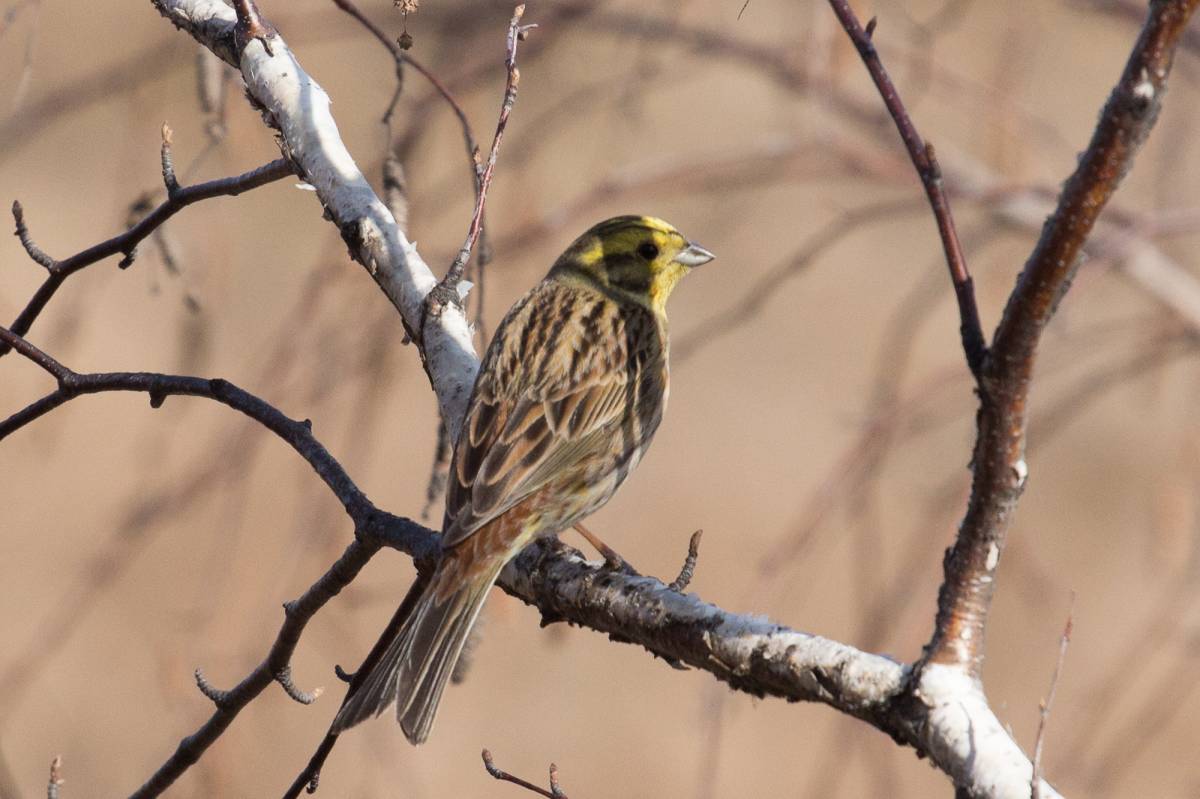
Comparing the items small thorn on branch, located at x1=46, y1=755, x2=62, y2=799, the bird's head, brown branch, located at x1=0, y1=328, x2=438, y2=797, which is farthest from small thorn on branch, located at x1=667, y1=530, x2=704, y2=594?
the bird's head

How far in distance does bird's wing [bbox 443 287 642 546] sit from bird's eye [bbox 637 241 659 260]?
23 centimetres

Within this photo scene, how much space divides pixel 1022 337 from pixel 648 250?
2965 millimetres

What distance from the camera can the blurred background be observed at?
4492 millimetres

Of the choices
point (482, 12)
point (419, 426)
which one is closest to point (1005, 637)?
point (419, 426)

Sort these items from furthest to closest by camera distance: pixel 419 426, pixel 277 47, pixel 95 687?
pixel 419 426
pixel 95 687
pixel 277 47

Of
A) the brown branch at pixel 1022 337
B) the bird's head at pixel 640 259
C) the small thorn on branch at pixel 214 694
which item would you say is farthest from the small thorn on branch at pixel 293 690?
the bird's head at pixel 640 259

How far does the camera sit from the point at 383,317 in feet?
15.1

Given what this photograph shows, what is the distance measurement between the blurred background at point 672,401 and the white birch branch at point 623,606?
0.17m

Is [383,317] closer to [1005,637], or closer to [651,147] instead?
[1005,637]

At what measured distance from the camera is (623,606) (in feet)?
8.77

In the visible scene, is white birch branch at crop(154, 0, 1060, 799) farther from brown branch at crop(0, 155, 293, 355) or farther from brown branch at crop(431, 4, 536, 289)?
brown branch at crop(431, 4, 536, 289)

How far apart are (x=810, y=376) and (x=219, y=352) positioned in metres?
5.09

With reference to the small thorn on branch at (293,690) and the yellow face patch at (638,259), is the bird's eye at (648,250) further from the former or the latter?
the small thorn on branch at (293,690)

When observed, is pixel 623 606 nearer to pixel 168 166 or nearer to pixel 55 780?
pixel 55 780
